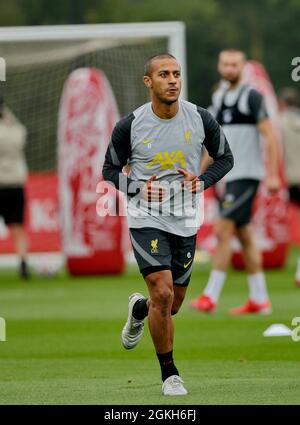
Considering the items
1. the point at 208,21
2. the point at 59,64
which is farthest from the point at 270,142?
the point at 208,21

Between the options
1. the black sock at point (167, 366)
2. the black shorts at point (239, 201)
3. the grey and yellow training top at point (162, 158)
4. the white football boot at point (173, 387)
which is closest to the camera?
the white football boot at point (173, 387)

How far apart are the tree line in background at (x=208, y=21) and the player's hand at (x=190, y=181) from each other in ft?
61.2

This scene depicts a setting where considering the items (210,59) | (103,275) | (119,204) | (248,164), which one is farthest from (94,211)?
(210,59)

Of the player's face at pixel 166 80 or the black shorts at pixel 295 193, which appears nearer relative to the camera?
the player's face at pixel 166 80

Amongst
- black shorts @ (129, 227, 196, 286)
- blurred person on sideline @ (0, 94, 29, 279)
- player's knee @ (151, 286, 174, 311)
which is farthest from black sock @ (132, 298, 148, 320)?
blurred person on sideline @ (0, 94, 29, 279)

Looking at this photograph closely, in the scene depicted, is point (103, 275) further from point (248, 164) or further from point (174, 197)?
point (174, 197)

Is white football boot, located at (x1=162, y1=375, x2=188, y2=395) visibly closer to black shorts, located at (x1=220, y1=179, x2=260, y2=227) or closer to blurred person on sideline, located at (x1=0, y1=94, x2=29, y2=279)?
black shorts, located at (x1=220, y1=179, x2=260, y2=227)

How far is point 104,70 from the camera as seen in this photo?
76.9 ft

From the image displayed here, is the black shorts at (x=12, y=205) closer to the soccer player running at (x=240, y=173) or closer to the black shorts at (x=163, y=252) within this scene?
the soccer player running at (x=240, y=173)

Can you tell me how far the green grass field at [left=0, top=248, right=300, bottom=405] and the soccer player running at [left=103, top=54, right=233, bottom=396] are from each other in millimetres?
569

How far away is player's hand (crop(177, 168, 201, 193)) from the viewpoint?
30.6 ft

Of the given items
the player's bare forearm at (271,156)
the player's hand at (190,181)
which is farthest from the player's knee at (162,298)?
the player's bare forearm at (271,156)

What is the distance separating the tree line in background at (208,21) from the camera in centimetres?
2839

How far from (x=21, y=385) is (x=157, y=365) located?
4.81 ft
